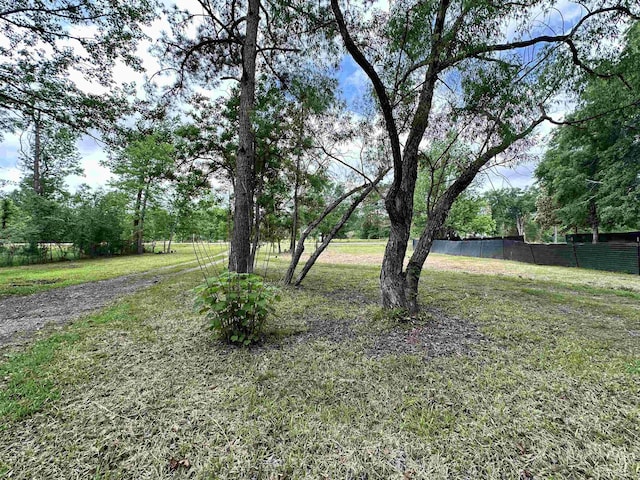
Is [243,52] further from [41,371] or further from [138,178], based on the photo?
[138,178]

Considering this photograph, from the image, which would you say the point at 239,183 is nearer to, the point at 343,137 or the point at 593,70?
the point at 343,137

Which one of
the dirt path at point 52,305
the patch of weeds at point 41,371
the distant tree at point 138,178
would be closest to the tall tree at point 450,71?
Answer: the patch of weeds at point 41,371

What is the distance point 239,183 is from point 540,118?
4635 millimetres

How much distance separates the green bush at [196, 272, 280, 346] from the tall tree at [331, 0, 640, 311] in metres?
1.83

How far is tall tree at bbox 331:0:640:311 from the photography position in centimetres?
293

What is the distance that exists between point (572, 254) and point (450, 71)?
12029mm

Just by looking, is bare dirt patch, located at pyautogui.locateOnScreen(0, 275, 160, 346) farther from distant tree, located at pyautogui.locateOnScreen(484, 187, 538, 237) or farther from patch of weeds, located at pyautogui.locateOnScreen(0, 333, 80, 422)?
distant tree, located at pyautogui.locateOnScreen(484, 187, 538, 237)

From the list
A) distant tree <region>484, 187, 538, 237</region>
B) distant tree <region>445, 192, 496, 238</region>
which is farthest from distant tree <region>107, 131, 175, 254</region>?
distant tree <region>484, 187, 538, 237</region>

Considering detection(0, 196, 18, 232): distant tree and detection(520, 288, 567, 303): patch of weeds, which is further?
detection(0, 196, 18, 232): distant tree

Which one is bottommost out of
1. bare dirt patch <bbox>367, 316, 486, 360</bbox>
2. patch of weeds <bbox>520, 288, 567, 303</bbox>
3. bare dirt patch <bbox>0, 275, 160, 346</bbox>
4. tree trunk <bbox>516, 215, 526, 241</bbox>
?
bare dirt patch <bbox>0, 275, 160, 346</bbox>

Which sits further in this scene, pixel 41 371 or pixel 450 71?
pixel 450 71

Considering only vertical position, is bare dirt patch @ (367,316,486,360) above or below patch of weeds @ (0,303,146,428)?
above

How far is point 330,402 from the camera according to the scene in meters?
1.78

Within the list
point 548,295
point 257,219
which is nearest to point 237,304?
point 257,219
